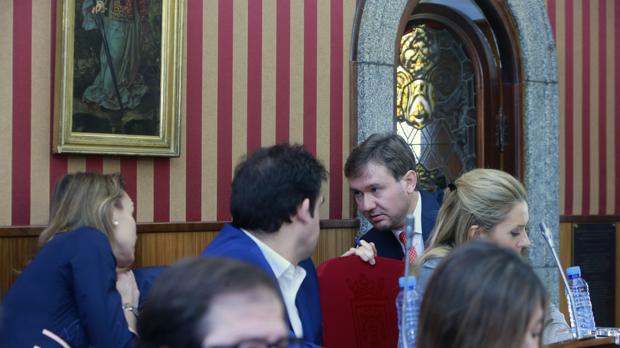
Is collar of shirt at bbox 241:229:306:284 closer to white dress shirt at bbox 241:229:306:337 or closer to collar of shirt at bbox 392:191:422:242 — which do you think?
white dress shirt at bbox 241:229:306:337

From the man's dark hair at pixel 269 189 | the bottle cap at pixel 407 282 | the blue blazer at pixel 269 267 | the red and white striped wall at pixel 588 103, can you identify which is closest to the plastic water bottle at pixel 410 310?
the bottle cap at pixel 407 282

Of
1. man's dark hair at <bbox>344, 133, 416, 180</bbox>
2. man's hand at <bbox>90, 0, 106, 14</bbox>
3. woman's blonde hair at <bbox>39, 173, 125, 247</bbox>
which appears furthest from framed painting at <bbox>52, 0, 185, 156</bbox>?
man's dark hair at <bbox>344, 133, 416, 180</bbox>

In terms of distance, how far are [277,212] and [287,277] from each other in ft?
0.64

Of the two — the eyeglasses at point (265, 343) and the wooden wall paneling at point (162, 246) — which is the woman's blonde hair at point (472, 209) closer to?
the wooden wall paneling at point (162, 246)

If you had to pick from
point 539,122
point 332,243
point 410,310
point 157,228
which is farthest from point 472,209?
point 539,122

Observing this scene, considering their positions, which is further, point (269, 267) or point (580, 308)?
point (580, 308)

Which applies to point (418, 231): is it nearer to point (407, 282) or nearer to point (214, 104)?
point (214, 104)

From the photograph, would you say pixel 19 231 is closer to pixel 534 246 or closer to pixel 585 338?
pixel 585 338

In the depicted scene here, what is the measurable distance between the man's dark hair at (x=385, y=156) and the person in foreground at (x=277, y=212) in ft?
3.51

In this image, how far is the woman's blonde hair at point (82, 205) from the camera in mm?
2977

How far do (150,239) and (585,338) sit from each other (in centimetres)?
172

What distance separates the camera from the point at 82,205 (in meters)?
2.99

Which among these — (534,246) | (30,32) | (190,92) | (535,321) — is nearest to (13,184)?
(30,32)

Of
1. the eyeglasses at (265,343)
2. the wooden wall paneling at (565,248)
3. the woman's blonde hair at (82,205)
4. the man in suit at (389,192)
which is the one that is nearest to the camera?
the eyeglasses at (265,343)
